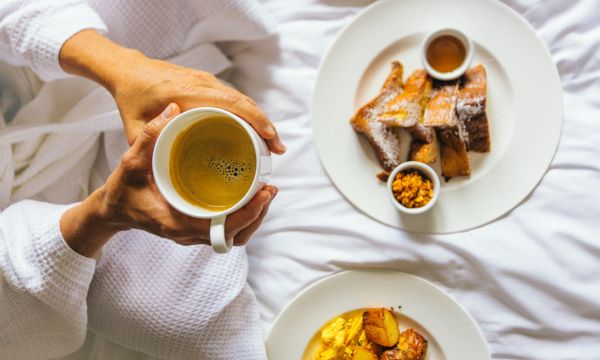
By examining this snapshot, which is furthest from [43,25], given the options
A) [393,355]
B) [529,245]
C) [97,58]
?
[529,245]

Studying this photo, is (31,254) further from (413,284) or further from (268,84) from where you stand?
(413,284)

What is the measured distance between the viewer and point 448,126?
1.10 meters

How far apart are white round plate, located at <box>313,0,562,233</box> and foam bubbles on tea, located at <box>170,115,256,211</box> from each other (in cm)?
38


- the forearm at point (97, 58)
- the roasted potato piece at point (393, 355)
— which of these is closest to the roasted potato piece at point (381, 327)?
the roasted potato piece at point (393, 355)

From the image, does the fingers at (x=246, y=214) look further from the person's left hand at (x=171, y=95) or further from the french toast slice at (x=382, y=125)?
the french toast slice at (x=382, y=125)

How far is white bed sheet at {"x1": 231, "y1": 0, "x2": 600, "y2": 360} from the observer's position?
1129 mm

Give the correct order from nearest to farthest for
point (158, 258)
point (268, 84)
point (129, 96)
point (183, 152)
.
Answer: point (183, 152), point (129, 96), point (158, 258), point (268, 84)

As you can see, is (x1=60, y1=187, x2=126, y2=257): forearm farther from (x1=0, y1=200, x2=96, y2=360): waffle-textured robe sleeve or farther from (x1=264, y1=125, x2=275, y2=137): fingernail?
(x1=264, y1=125, x2=275, y2=137): fingernail

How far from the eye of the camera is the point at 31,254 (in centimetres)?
106

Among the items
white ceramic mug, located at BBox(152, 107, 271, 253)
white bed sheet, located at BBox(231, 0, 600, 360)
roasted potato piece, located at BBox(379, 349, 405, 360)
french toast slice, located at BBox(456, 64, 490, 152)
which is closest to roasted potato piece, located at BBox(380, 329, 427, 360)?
roasted potato piece, located at BBox(379, 349, 405, 360)

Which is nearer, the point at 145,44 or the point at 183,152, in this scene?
the point at 183,152

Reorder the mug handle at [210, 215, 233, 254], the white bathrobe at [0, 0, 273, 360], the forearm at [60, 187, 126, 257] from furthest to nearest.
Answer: the white bathrobe at [0, 0, 273, 360] < the forearm at [60, 187, 126, 257] < the mug handle at [210, 215, 233, 254]

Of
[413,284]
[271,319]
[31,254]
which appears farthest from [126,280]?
[413,284]

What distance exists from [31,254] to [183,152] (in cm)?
43
